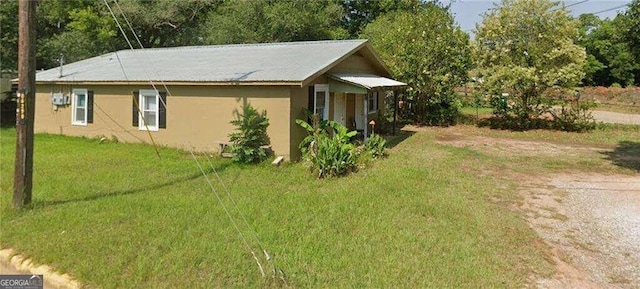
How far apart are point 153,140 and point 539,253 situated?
35.0 feet

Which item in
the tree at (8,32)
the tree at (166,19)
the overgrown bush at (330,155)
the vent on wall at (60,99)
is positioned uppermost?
the tree at (166,19)

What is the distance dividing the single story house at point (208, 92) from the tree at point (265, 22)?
1059 centimetres

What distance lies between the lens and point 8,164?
374 inches

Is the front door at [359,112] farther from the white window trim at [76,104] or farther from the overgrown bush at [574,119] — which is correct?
the white window trim at [76,104]

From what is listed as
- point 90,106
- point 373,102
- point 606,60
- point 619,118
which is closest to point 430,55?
point 373,102

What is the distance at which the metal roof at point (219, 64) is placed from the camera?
10.6 metres

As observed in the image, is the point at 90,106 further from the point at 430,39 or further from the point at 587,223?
the point at 587,223

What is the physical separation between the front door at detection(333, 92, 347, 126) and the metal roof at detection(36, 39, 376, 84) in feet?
4.81

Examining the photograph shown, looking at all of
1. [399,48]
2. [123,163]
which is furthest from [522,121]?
[123,163]

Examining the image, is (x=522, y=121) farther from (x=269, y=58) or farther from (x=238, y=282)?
(x=238, y=282)

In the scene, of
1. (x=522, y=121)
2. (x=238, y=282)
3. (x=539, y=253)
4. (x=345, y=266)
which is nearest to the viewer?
(x=238, y=282)

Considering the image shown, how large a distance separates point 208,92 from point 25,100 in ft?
17.3

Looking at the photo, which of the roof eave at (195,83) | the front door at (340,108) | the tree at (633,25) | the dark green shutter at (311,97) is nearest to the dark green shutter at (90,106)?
the roof eave at (195,83)

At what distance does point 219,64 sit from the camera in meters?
12.9
